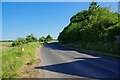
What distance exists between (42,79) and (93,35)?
37.1 metres

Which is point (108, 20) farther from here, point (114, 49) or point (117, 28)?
point (114, 49)

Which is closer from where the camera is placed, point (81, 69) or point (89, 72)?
point (89, 72)

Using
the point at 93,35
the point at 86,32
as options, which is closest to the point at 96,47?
the point at 93,35

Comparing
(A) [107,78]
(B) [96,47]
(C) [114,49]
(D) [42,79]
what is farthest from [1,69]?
(B) [96,47]

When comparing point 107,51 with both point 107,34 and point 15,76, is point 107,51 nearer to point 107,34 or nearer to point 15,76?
point 107,34

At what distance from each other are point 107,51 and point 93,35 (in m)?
14.1

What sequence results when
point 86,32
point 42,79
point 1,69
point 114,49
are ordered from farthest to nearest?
point 86,32 < point 114,49 < point 1,69 < point 42,79

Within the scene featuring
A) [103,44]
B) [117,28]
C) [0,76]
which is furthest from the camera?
[103,44]

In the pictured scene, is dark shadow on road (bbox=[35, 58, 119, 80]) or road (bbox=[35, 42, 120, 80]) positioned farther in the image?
road (bbox=[35, 42, 120, 80])

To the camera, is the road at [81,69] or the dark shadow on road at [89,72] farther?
the road at [81,69]

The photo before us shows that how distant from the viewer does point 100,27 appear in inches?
1892

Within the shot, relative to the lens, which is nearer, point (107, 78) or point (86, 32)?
point (107, 78)

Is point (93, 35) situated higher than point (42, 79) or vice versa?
point (93, 35)

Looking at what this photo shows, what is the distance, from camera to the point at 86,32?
183 ft
